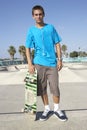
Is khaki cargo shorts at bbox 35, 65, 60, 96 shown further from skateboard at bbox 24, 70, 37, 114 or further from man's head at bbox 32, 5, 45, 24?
man's head at bbox 32, 5, 45, 24

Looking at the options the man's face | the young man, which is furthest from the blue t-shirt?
the man's face

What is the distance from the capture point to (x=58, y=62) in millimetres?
5305

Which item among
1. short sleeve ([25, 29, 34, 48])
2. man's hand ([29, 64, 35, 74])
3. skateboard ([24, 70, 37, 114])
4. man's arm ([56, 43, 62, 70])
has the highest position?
short sleeve ([25, 29, 34, 48])

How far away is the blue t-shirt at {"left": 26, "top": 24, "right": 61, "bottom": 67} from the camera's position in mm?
5152

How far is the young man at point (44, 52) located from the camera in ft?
16.9

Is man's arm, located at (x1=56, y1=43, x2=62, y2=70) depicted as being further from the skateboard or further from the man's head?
the man's head

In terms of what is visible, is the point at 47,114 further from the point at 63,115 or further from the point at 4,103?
the point at 4,103

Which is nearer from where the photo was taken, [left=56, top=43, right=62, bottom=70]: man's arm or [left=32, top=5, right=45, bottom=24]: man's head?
[left=32, top=5, right=45, bottom=24]: man's head

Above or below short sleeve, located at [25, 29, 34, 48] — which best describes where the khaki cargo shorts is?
below

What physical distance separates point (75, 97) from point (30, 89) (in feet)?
17.5

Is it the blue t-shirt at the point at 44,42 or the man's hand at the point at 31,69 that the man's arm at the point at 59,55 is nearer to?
the blue t-shirt at the point at 44,42

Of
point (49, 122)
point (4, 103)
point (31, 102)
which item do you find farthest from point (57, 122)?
point (4, 103)

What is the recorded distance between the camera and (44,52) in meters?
5.17

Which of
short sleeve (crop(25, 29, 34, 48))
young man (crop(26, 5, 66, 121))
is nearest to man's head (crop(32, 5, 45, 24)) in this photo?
young man (crop(26, 5, 66, 121))
